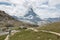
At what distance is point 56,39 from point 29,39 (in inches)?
367

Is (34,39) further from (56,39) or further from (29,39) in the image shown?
(56,39)

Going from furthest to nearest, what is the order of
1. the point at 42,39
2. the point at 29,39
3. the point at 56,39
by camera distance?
the point at 29,39 → the point at 42,39 → the point at 56,39

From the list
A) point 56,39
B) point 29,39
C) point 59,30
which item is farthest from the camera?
point 59,30

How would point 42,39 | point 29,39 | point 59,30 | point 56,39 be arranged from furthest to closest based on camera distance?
point 59,30 < point 29,39 < point 42,39 < point 56,39

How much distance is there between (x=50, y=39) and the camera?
40.9m

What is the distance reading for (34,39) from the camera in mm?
45250

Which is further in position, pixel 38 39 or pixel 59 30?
pixel 59 30

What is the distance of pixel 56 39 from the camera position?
3975 centimetres

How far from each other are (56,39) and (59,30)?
1143cm

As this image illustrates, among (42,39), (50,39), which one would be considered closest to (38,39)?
(42,39)

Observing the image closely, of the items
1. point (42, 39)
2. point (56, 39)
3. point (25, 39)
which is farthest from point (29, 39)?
point (56, 39)

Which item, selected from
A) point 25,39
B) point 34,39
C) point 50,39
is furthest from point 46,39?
point 25,39

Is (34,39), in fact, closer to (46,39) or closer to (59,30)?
(46,39)

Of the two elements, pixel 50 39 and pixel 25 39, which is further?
pixel 25 39
